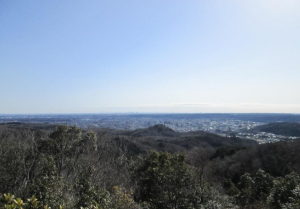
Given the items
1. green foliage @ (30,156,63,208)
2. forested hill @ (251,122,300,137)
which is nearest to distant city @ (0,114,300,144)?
forested hill @ (251,122,300,137)

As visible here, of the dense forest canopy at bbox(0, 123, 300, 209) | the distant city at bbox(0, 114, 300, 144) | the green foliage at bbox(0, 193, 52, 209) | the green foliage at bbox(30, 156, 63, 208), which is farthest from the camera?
the distant city at bbox(0, 114, 300, 144)

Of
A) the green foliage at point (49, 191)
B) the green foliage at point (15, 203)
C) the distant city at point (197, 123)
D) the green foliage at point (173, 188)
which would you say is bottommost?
the distant city at point (197, 123)

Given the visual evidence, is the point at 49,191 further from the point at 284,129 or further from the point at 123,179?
the point at 284,129

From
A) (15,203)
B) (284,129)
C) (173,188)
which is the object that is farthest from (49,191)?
(284,129)

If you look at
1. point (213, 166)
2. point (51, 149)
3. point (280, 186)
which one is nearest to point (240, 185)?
point (280, 186)

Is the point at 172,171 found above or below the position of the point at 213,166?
above

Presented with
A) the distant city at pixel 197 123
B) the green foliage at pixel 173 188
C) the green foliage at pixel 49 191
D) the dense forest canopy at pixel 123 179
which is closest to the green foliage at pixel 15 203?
the dense forest canopy at pixel 123 179

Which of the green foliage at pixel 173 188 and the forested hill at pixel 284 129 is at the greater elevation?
the green foliage at pixel 173 188

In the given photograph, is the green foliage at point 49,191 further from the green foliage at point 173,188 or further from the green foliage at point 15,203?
the green foliage at point 173,188

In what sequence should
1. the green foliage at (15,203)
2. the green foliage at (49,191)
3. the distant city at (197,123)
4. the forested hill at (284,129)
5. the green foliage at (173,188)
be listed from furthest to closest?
the distant city at (197,123)
the forested hill at (284,129)
the green foliage at (173,188)
the green foliage at (49,191)
the green foliage at (15,203)

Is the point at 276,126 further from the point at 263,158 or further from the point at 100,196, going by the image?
the point at 100,196

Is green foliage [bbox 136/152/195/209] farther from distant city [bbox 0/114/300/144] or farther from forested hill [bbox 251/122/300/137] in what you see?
forested hill [bbox 251/122/300/137]
